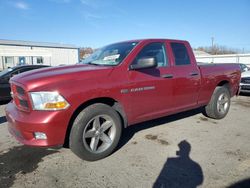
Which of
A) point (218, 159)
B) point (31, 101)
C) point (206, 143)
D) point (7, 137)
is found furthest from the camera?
point (7, 137)

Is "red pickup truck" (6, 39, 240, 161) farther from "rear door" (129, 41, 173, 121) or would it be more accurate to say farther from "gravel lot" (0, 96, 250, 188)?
"gravel lot" (0, 96, 250, 188)

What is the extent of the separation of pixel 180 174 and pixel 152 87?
1561 mm

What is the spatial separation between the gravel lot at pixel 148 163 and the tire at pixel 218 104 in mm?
793

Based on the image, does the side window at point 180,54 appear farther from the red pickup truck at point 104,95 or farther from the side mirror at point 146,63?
the side mirror at point 146,63

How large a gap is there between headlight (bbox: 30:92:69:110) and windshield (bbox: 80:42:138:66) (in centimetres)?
122

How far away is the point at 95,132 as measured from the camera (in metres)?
3.42

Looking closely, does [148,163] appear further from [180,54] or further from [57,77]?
[180,54]

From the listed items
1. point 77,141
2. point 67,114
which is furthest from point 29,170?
point 67,114

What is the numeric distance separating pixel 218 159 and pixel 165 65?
195 cm

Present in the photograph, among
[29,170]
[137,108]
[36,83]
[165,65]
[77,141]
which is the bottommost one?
[29,170]

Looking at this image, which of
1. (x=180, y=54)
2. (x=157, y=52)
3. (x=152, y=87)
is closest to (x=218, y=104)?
(x=180, y=54)

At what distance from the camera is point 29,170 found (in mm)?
3227

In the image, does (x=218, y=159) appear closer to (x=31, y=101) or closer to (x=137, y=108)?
(x=137, y=108)

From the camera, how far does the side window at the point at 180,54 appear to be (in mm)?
4602
